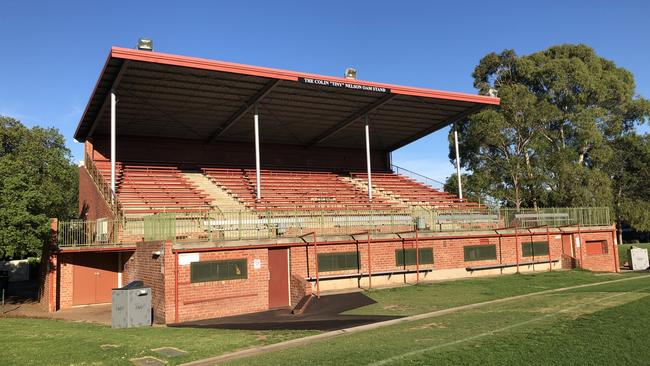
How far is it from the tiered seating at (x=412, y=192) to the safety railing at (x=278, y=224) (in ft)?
16.9

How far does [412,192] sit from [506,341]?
25903 millimetres

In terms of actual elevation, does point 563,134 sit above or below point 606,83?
below

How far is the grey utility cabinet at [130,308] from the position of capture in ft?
45.7

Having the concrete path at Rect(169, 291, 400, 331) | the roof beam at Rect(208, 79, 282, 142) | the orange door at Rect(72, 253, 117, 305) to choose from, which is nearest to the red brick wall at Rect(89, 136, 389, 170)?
the roof beam at Rect(208, 79, 282, 142)

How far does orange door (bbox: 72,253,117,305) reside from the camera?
20219 mm

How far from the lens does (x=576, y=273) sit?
23266mm

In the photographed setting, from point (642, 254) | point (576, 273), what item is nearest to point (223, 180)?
point (576, 273)

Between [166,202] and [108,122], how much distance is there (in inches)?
307

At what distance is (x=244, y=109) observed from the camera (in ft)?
91.9

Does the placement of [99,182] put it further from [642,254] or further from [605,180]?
[605,180]

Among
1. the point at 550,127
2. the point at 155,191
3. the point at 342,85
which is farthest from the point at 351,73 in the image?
the point at 550,127

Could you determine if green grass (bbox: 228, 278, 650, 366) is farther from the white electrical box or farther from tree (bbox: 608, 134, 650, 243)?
tree (bbox: 608, 134, 650, 243)

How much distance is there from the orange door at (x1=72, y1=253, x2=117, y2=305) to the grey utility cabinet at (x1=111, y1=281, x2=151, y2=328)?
720 cm

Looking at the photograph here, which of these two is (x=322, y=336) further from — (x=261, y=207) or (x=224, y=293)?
(x=261, y=207)
